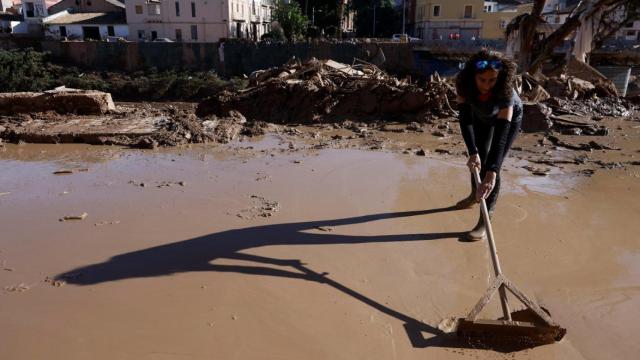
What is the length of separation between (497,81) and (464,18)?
3769cm

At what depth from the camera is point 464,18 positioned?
37.5m

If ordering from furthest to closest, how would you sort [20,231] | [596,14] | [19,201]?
[596,14], [19,201], [20,231]

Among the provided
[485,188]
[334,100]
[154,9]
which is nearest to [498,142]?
[485,188]

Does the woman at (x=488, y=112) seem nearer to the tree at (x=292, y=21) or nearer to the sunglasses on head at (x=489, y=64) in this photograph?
the sunglasses on head at (x=489, y=64)

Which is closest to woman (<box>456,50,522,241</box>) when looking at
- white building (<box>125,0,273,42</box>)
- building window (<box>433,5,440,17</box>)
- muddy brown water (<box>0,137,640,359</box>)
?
muddy brown water (<box>0,137,640,359</box>)

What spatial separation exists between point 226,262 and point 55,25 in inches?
1546

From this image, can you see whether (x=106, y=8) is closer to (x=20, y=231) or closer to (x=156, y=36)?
(x=156, y=36)

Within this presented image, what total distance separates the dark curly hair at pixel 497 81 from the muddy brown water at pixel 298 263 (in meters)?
1.09

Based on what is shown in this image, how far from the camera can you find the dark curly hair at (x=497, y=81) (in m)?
3.32

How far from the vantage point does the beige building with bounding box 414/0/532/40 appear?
36938 millimetres

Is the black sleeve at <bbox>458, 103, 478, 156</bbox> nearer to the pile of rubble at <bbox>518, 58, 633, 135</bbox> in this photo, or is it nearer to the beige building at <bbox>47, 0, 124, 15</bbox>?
the pile of rubble at <bbox>518, 58, 633, 135</bbox>

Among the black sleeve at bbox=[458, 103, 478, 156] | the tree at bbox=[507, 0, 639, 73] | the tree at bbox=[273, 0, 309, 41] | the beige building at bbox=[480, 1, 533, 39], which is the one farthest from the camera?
the beige building at bbox=[480, 1, 533, 39]

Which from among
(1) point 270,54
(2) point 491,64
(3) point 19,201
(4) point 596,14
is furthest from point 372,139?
(1) point 270,54

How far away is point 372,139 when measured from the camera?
24.0ft
